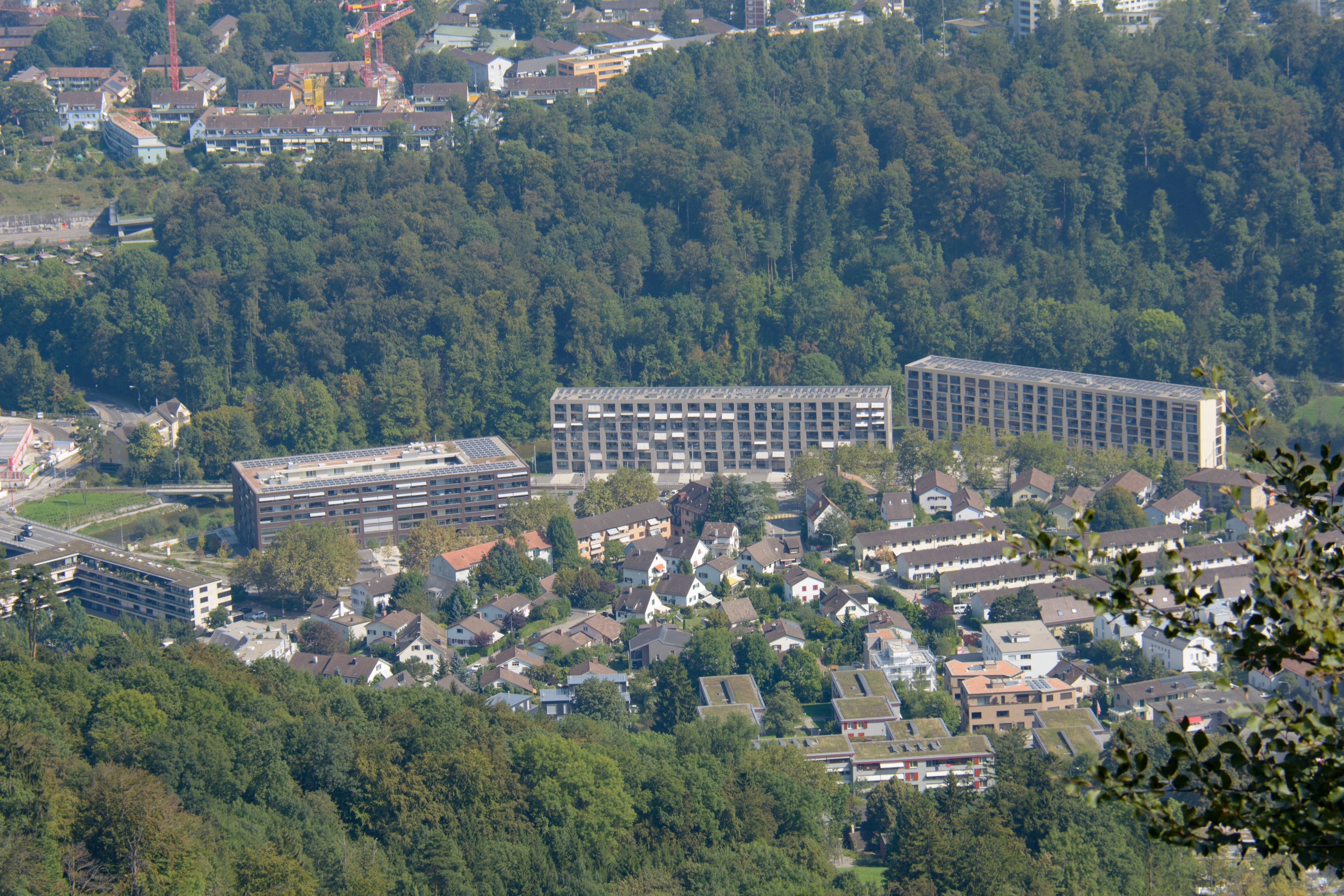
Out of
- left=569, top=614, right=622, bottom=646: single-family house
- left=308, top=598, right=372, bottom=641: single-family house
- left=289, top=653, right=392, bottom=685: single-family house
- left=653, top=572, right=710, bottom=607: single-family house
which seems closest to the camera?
left=289, top=653, right=392, bottom=685: single-family house

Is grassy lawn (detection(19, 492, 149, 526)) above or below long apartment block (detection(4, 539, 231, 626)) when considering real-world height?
below

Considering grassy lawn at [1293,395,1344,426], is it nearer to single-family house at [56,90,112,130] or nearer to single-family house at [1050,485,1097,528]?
single-family house at [1050,485,1097,528]

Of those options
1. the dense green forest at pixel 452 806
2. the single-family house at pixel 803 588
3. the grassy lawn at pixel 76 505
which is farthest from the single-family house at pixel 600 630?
the grassy lawn at pixel 76 505

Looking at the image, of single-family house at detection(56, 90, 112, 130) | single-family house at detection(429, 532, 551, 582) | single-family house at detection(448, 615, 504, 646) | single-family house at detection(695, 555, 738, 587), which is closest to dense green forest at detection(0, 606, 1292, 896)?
single-family house at detection(448, 615, 504, 646)

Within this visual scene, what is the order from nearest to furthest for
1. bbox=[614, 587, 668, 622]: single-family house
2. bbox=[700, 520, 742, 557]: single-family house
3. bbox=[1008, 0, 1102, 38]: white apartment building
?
1. bbox=[614, 587, 668, 622]: single-family house
2. bbox=[700, 520, 742, 557]: single-family house
3. bbox=[1008, 0, 1102, 38]: white apartment building

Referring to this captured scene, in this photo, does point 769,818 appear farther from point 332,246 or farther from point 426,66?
point 426,66

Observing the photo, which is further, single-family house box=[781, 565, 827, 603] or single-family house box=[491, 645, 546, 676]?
single-family house box=[781, 565, 827, 603]

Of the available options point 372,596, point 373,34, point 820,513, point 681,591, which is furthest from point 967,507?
point 373,34

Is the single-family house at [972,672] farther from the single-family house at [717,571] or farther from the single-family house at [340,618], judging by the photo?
the single-family house at [340,618]
